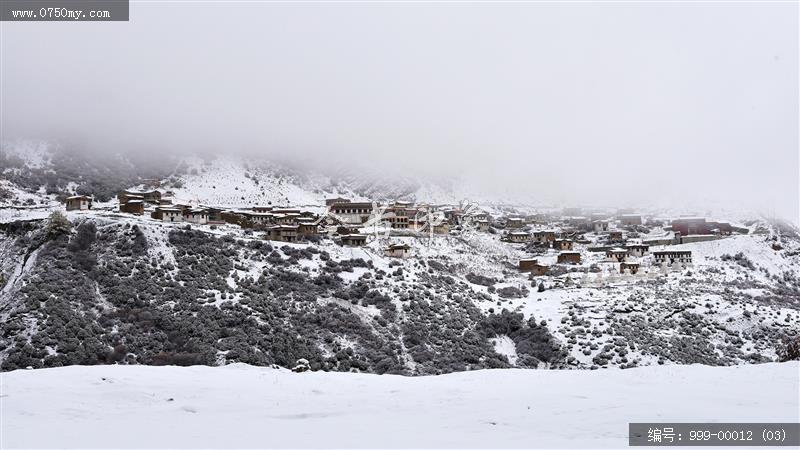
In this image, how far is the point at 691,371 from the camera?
1230 centimetres

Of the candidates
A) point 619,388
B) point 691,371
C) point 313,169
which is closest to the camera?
point 619,388

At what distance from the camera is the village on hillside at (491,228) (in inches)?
2023

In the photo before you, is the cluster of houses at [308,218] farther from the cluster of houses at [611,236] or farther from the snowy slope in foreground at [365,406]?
the snowy slope in foreground at [365,406]

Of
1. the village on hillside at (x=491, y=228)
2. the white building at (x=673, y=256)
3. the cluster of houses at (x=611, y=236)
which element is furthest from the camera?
the white building at (x=673, y=256)

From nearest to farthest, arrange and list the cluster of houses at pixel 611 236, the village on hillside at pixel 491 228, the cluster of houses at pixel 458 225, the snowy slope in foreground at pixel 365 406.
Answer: the snowy slope in foreground at pixel 365 406
the cluster of houses at pixel 458 225
the village on hillside at pixel 491 228
the cluster of houses at pixel 611 236

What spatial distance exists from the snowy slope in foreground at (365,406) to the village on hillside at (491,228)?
37.5 meters

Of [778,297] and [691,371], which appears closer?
[691,371]

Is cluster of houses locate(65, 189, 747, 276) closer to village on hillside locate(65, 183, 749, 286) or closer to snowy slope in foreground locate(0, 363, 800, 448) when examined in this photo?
village on hillside locate(65, 183, 749, 286)

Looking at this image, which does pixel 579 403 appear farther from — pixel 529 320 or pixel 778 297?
pixel 778 297

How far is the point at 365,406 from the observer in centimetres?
1011

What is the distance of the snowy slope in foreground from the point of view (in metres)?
8.13

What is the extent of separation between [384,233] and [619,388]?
48.9 meters

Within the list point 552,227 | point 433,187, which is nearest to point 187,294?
point 552,227

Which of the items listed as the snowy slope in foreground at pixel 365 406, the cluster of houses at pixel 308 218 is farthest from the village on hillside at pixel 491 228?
the snowy slope in foreground at pixel 365 406
